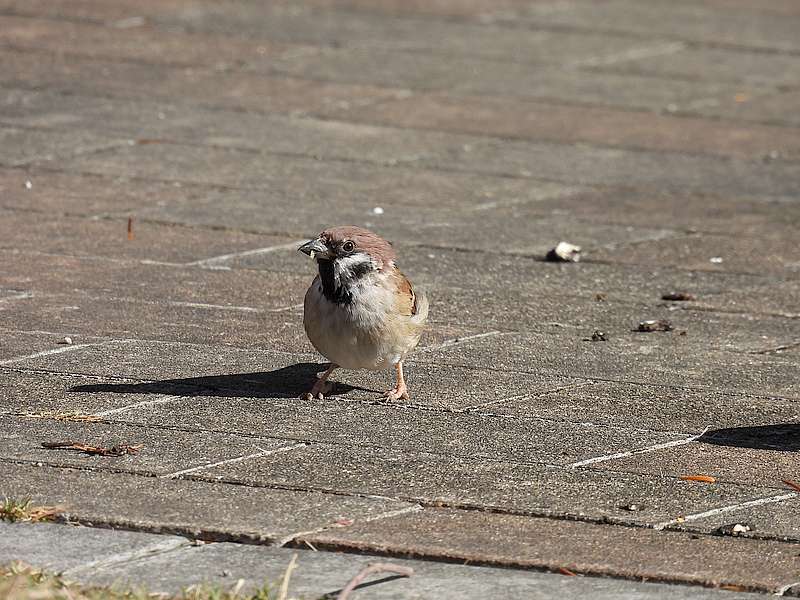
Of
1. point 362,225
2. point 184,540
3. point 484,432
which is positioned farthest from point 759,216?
point 184,540

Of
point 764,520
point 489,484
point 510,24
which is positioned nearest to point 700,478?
point 764,520

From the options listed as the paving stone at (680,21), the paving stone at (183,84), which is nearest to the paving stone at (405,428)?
the paving stone at (183,84)

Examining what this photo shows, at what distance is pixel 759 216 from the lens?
31.4 ft

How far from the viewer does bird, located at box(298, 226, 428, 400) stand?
6047 mm

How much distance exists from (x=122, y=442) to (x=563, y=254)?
346 cm

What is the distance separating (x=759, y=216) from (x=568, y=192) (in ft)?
3.65

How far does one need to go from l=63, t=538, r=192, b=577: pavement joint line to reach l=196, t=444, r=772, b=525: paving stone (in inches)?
21.9

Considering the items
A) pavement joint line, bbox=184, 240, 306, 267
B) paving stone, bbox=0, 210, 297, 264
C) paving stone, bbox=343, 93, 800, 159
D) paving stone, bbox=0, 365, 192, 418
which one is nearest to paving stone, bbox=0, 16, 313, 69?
paving stone, bbox=343, 93, 800, 159

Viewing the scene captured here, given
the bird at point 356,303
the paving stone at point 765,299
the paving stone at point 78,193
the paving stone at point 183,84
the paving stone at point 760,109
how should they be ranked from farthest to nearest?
the paving stone at point 760,109 → the paving stone at point 183,84 → the paving stone at point 78,193 → the paving stone at point 765,299 → the bird at point 356,303

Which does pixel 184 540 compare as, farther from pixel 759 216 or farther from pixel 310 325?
pixel 759 216

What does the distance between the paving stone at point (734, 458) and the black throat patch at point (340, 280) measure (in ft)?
3.72

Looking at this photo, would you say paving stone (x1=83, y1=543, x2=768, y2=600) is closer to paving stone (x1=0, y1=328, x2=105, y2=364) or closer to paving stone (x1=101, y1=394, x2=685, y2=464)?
paving stone (x1=101, y1=394, x2=685, y2=464)

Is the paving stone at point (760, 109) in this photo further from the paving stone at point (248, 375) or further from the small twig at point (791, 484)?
the small twig at point (791, 484)

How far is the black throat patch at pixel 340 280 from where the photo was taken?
19.8ft
